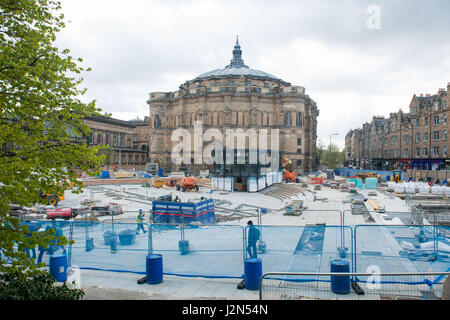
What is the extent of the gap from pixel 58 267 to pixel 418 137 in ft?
197

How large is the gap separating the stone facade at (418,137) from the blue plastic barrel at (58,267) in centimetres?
5231

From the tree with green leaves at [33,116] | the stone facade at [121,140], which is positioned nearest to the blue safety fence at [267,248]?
the tree with green leaves at [33,116]

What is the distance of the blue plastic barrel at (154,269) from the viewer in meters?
9.34

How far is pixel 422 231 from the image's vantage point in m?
9.98

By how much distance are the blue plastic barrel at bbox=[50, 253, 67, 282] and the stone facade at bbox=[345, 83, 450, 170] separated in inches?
2060

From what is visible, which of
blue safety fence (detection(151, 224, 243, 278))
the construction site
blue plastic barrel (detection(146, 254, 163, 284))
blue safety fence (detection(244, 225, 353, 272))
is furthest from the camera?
blue safety fence (detection(151, 224, 243, 278))

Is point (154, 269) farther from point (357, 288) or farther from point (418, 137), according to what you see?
point (418, 137)

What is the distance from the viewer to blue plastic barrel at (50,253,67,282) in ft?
31.0

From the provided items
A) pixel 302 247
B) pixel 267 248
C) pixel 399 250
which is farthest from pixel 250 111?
pixel 399 250

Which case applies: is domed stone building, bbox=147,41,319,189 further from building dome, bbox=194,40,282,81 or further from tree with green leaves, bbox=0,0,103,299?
tree with green leaves, bbox=0,0,103,299

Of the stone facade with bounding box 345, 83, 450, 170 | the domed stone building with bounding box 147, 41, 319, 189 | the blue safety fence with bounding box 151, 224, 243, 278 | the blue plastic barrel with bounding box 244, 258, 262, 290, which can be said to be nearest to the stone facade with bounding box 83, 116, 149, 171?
the domed stone building with bounding box 147, 41, 319, 189

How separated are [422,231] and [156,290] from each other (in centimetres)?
846

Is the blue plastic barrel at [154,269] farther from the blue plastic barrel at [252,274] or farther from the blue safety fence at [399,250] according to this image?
the blue safety fence at [399,250]

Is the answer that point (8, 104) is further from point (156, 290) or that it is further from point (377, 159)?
point (377, 159)
